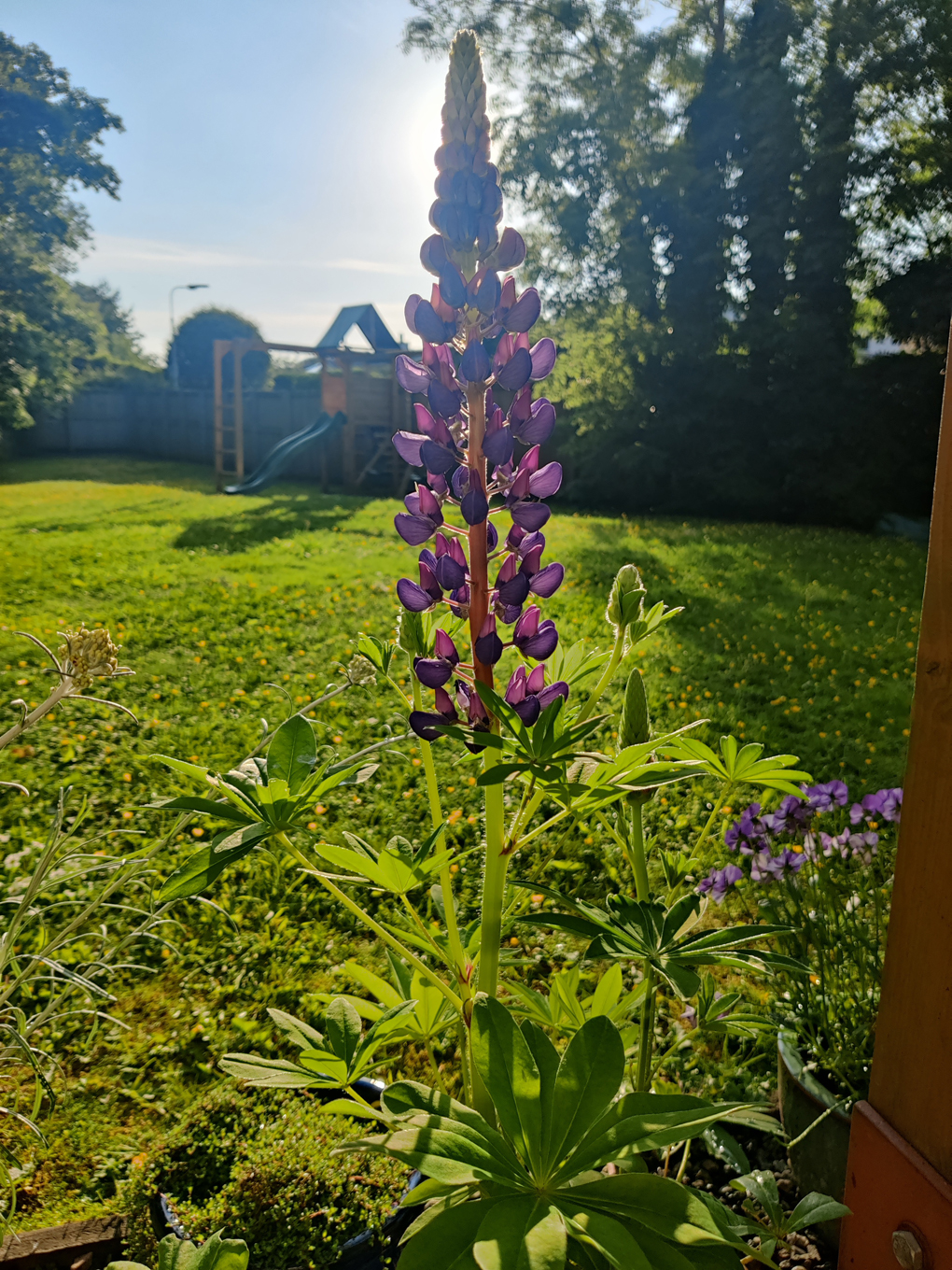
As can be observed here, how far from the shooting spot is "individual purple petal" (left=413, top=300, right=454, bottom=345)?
970mm

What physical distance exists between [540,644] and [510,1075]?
47 cm

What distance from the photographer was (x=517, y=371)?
3.17 feet

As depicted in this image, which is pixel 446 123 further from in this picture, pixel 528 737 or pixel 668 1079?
pixel 668 1079

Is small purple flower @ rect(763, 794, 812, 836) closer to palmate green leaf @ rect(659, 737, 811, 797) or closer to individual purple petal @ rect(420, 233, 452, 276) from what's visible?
palmate green leaf @ rect(659, 737, 811, 797)

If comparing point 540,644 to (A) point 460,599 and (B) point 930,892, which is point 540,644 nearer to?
(A) point 460,599

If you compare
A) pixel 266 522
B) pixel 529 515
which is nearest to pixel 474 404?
pixel 529 515

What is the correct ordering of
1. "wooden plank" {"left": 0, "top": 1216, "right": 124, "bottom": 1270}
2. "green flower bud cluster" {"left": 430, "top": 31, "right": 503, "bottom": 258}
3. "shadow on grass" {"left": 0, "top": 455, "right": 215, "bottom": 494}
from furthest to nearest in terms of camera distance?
"shadow on grass" {"left": 0, "top": 455, "right": 215, "bottom": 494} < "wooden plank" {"left": 0, "top": 1216, "right": 124, "bottom": 1270} < "green flower bud cluster" {"left": 430, "top": 31, "right": 503, "bottom": 258}

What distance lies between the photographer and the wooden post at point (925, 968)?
101 centimetres

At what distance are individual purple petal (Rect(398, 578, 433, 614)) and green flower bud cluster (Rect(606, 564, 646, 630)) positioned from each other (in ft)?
0.75

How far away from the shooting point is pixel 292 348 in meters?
15.4

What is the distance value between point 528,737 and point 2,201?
23214mm

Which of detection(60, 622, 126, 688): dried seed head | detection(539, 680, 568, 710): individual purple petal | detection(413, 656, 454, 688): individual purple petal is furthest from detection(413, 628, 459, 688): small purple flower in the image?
detection(60, 622, 126, 688): dried seed head

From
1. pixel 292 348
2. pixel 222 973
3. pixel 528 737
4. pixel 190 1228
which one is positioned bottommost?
pixel 222 973

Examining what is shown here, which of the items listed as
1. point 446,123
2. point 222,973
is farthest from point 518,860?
point 446,123
